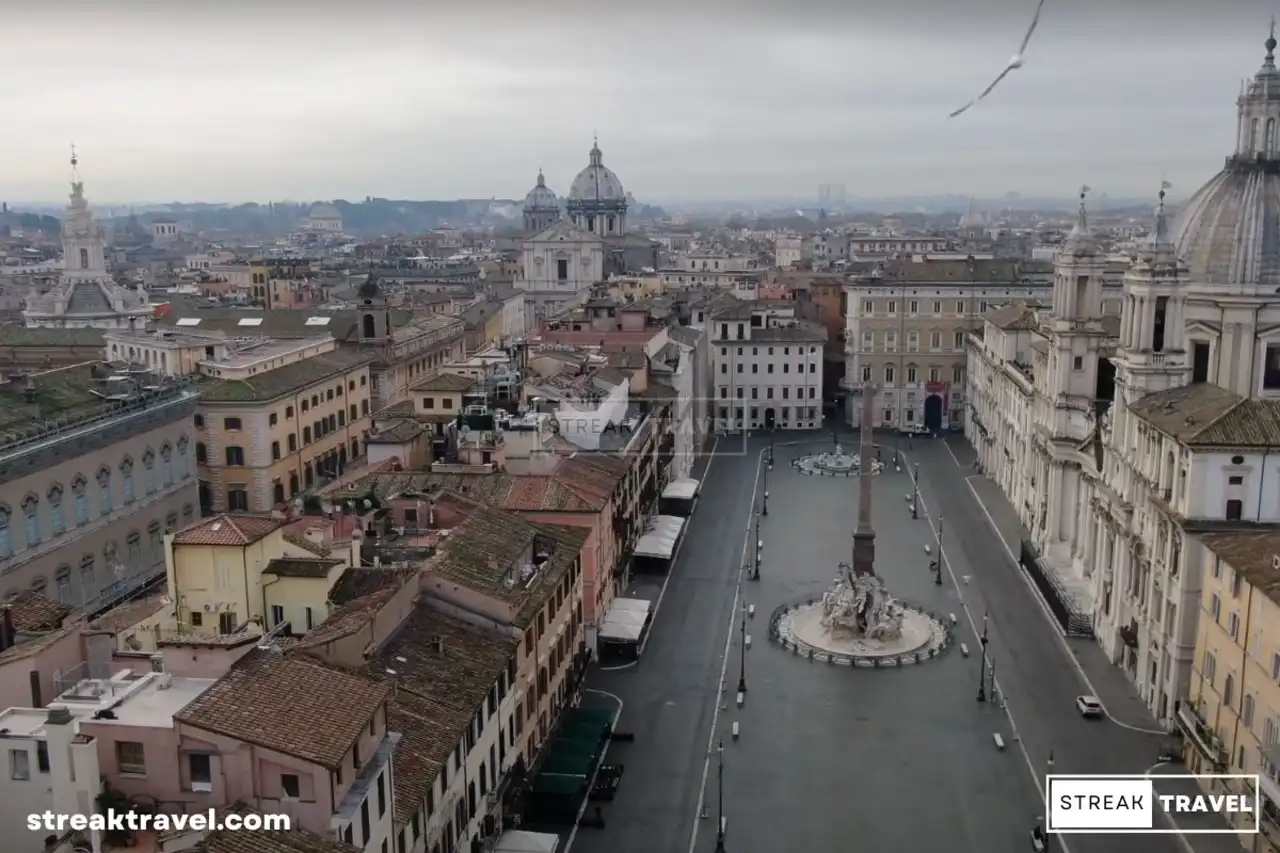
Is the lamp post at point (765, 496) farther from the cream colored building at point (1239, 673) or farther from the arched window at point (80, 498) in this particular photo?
the arched window at point (80, 498)

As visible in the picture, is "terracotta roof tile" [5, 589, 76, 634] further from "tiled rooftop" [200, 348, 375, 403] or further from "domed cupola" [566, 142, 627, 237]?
"domed cupola" [566, 142, 627, 237]

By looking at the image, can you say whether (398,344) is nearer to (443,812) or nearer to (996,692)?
(996,692)

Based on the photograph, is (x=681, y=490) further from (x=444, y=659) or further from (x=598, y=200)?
(x=598, y=200)

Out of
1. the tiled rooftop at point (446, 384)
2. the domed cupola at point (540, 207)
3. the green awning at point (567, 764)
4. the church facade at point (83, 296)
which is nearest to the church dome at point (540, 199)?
the domed cupola at point (540, 207)

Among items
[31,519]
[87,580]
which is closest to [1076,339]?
[87,580]

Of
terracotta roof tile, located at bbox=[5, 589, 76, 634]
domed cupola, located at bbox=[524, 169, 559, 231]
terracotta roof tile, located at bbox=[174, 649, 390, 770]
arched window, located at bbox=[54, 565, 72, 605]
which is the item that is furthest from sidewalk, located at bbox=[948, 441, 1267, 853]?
domed cupola, located at bbox=[524, 169, 559, 231]

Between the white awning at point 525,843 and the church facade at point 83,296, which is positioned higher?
the church facade at point 83,296

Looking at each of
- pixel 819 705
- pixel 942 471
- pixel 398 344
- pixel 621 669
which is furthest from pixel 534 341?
pixel 819 705
